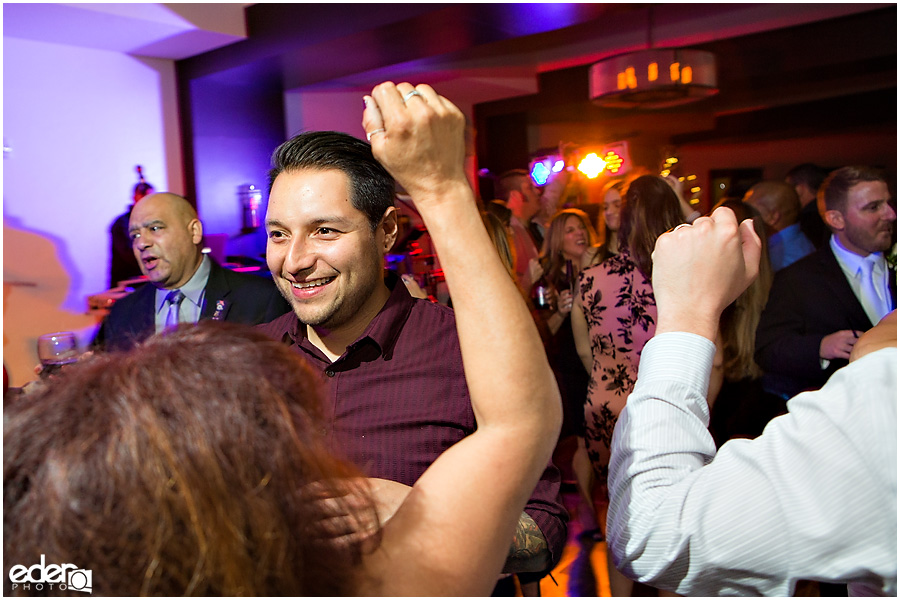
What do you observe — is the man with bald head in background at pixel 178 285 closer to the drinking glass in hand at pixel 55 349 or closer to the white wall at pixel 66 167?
the drinking glass in hand at pixel 55 349

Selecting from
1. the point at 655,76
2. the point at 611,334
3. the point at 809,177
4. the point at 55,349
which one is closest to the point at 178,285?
the point at 55,349

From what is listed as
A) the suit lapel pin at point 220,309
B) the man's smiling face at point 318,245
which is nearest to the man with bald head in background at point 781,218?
the suit lapel pin at point 220,309

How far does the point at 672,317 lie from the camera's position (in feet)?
2.81

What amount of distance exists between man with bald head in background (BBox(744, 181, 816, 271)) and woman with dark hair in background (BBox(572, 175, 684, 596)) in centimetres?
172

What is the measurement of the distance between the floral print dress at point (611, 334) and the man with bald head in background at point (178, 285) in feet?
4.39

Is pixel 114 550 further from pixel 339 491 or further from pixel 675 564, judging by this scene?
pixel 675 564

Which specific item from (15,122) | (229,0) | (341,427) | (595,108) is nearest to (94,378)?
(341,427)

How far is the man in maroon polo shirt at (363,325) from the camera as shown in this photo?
1.31 metres

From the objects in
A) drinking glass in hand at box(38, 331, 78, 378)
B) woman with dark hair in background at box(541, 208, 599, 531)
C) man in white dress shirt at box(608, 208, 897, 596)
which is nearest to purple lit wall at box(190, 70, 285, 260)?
woman with dark hair in background at box(541, 208, 599, 531)

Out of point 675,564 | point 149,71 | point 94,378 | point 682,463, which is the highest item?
point 149,71

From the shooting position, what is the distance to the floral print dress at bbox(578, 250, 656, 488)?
9.11 feet

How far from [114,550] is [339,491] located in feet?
0.66

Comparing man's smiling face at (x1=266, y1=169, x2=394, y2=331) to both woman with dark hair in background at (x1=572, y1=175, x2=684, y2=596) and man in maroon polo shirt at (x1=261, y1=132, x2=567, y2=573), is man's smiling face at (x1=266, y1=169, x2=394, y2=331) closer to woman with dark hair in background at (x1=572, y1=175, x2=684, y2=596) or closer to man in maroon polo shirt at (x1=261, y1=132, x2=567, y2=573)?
man in maroon polo shirt at (x1=261, y1=132, x2=567, y2=573)

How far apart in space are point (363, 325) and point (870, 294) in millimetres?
2333
